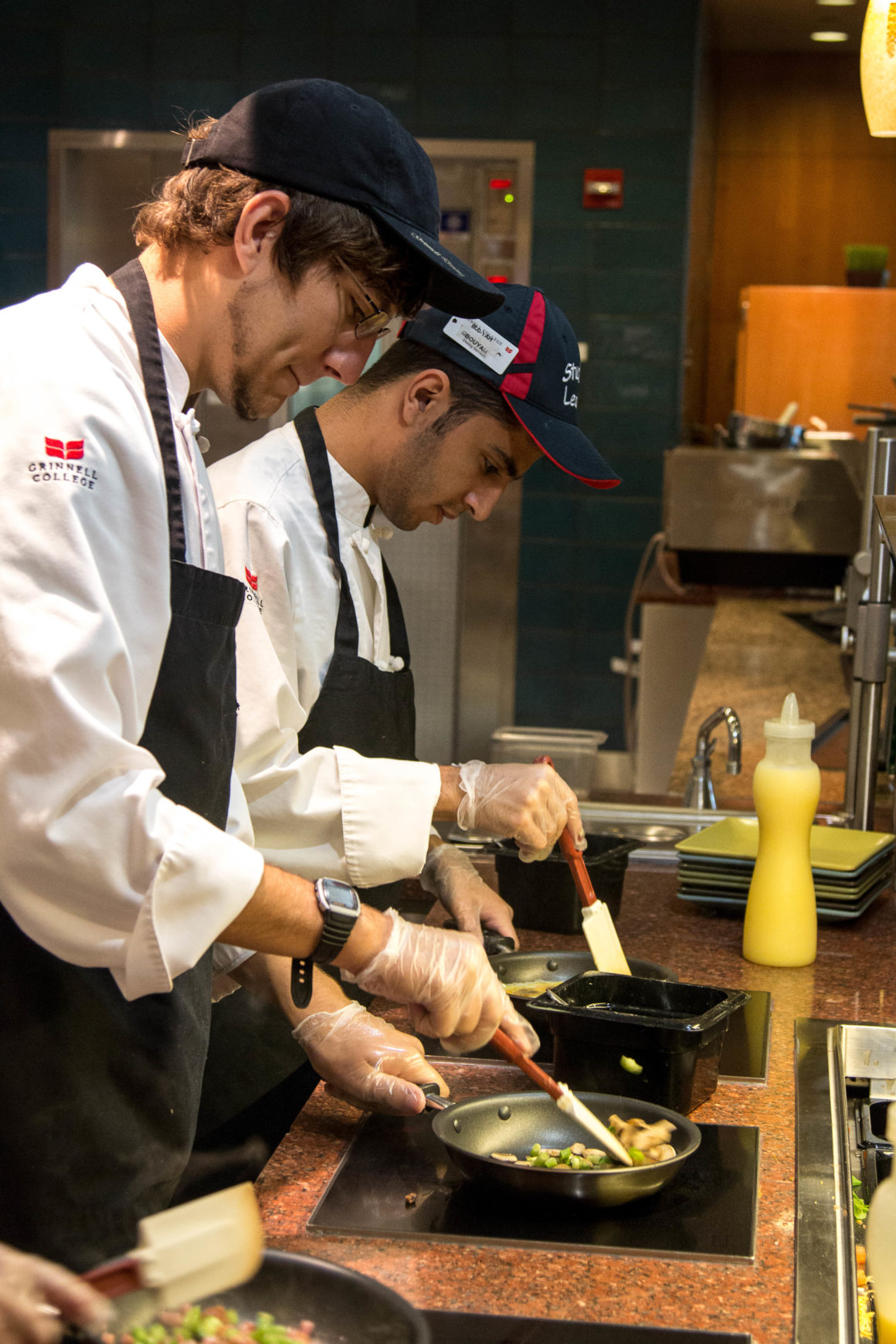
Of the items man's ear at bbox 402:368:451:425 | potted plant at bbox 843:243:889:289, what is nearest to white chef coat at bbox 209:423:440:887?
man's ear at bbox 402:368:451:425

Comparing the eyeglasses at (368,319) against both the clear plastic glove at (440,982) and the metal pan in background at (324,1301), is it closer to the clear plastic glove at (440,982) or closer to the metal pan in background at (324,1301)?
the clear plastic glove at (440,982)

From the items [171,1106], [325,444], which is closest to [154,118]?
[325,444]

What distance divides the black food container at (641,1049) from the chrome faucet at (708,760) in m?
1.13

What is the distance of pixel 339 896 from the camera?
118 cm

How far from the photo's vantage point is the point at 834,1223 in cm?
111

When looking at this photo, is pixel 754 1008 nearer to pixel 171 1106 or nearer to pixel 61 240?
pixel 171 1106

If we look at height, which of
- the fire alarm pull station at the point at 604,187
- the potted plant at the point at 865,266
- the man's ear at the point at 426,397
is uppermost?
the fire alarm pull station at the point at 604,187

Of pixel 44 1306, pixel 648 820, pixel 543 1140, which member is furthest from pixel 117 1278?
pixel 648 820

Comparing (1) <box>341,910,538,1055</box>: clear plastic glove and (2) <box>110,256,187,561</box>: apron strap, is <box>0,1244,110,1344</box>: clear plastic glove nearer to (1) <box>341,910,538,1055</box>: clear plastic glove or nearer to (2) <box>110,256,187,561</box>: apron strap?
(1) <box>341,910,538,1055</box>: clear plastic glove

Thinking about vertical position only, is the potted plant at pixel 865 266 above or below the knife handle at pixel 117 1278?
above

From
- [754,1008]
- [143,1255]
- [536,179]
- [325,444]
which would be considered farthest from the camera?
[536,179]

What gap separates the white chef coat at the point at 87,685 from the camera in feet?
3.34

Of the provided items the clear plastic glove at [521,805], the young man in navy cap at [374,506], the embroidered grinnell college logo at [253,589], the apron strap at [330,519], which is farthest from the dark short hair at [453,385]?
the clear plastic glove at [521,805]

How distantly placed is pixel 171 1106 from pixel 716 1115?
50cm
